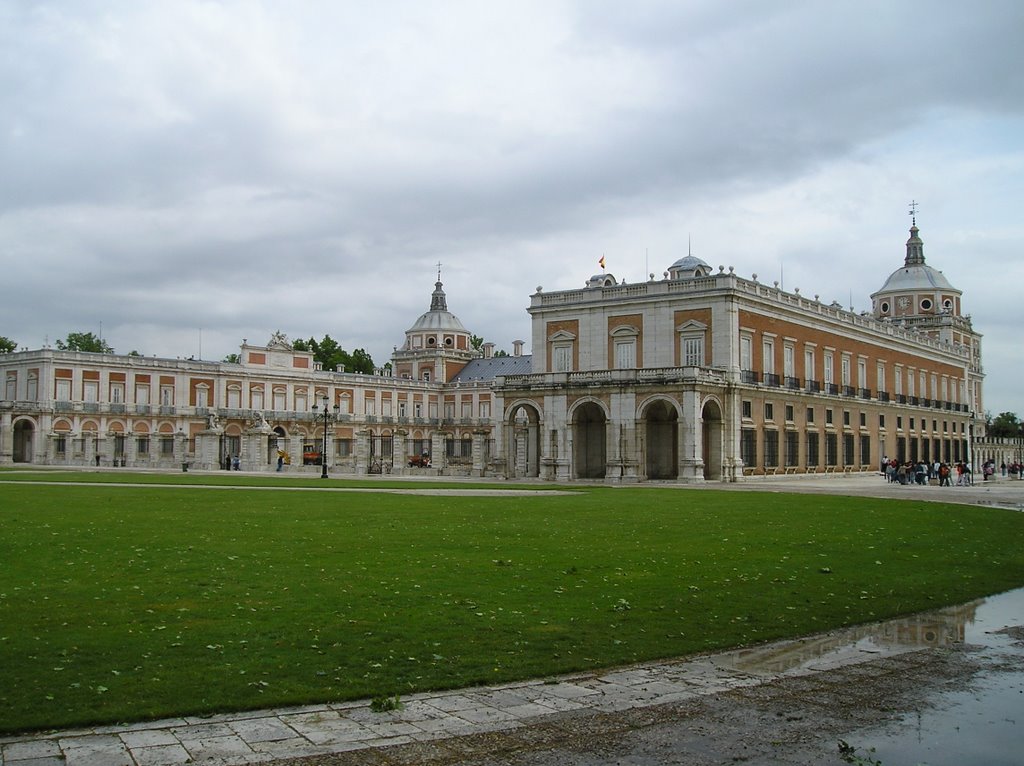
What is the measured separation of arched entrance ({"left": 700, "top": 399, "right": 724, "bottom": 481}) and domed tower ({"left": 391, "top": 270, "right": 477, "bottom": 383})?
2450 inches

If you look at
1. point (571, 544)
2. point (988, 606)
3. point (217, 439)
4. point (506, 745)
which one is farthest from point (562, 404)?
point (506, 745)

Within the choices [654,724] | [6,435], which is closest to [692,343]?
[654,724]

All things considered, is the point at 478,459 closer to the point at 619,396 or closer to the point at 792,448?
the point at 619,396

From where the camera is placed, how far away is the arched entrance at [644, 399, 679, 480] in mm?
54656

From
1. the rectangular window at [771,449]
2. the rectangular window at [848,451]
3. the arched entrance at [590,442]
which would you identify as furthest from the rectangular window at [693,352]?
the rectangular window at [848,451]

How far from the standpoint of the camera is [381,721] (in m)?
7.52

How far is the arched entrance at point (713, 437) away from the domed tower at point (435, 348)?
6222 cm

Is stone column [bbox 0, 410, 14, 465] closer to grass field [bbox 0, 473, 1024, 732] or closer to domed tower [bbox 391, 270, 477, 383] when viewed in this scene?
domed tower [bbox 391, 270, 477, 383]

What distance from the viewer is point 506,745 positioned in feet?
23.1

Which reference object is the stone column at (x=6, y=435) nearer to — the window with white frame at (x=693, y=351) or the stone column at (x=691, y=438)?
the window with white frame at (x=693, y=351)

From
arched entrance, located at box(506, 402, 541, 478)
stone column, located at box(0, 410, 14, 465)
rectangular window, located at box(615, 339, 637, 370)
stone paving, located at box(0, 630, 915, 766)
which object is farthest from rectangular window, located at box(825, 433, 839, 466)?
stone column, located at box(0, 410, 14, 465)

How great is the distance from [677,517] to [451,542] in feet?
27.0

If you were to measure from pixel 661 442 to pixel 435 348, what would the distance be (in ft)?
204

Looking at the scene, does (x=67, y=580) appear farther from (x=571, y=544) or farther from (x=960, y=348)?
(x=960, y=348)
